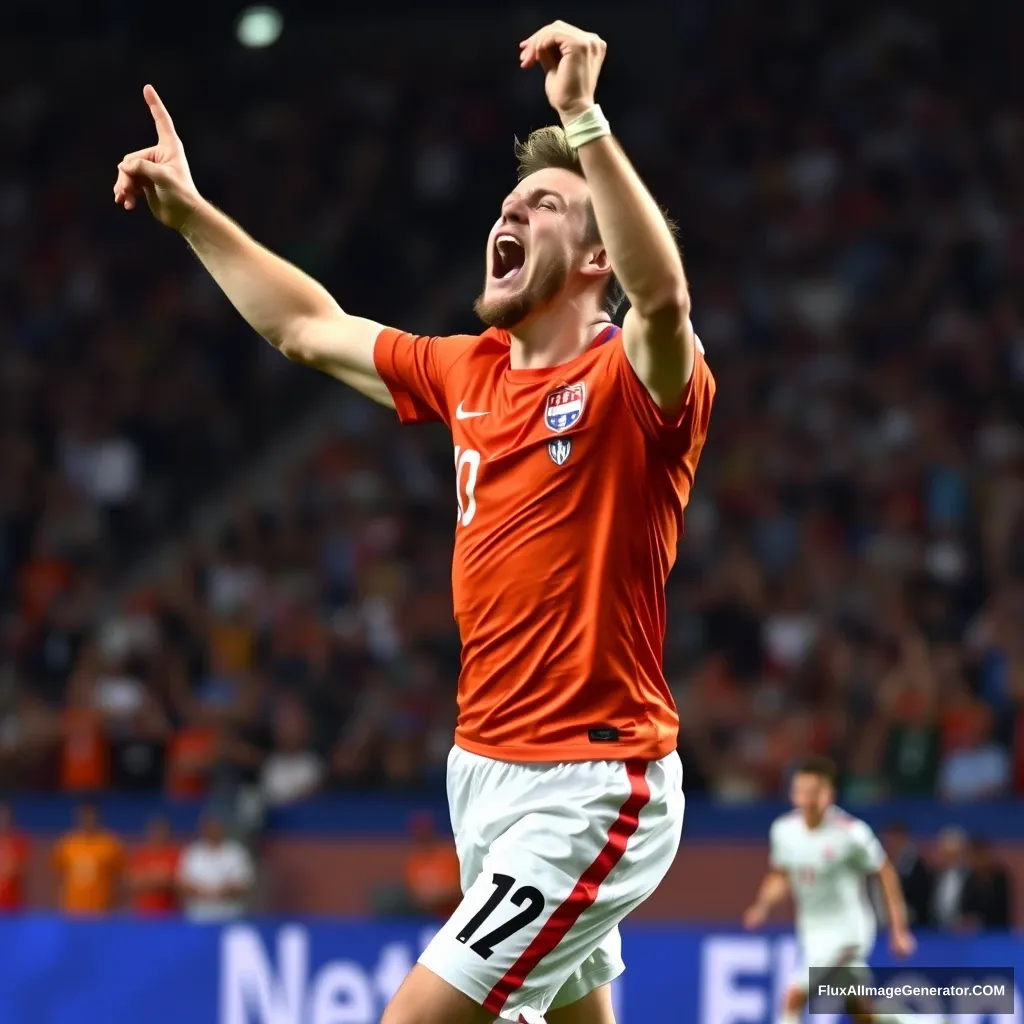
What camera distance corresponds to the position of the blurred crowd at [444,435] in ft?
47.2

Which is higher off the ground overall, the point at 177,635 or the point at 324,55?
the point at 324,55

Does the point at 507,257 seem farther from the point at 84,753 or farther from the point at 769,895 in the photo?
the point at 84,753

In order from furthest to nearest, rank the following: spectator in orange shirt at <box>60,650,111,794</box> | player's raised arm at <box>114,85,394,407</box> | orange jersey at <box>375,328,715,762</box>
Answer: spectator in orange shirt at <box>60,650,111,794</box> < player's raised arm at <box>114,85,394,407</box> < orange jersey at <box>375,328,715,762</box>

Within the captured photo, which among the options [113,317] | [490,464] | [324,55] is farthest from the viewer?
[324,55]

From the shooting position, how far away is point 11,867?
15.1m

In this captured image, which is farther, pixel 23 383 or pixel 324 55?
pixel 324 55

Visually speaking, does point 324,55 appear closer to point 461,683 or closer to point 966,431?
point 966,431

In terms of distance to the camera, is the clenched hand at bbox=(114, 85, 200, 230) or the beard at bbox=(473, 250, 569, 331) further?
the clenched hand at bbox=(114, 85, 200, 230)

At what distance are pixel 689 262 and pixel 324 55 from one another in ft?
21.5

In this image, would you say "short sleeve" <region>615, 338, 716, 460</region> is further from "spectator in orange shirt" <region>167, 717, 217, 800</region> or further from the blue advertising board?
"spectator in orange shirt" <region>167, 717, 217, 800</region>

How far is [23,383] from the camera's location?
18.7 m

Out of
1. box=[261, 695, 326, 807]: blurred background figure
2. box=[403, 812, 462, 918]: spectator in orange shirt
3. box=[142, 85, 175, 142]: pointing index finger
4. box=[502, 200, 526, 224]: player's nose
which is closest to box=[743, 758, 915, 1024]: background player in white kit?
box=[403, 812, 462, 918]: spectator in orange shirt

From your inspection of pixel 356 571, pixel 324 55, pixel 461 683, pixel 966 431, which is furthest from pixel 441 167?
pixel 461 683

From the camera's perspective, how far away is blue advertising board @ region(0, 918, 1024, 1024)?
11297mm
